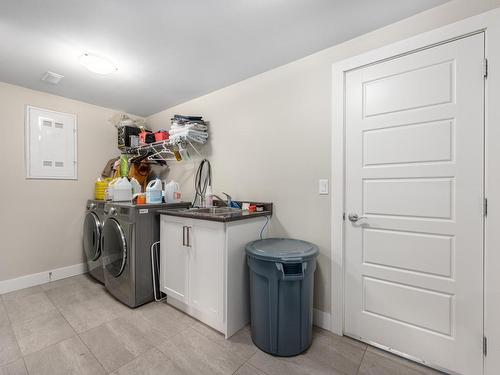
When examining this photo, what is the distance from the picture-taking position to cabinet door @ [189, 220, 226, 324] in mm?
1653

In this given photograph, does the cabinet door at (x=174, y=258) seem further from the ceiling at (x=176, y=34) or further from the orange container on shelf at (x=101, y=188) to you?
the ceiling at (x=176, y=34)

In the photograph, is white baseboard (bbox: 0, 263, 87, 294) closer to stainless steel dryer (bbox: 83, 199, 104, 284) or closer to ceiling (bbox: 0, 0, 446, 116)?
stainless steel dryer (bbox: 83, 199, 104, 284)

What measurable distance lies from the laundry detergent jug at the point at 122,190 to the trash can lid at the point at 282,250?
66.6 inches

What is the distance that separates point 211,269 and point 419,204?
1496 mm

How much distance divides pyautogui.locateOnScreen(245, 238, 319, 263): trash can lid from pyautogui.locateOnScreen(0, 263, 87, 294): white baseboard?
8.32ft

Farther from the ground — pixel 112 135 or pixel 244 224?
pixel 112 135

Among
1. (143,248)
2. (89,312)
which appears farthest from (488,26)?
(89,312)

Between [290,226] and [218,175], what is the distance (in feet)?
3.33

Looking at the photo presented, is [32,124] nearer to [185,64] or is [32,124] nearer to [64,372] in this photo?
[185,64]

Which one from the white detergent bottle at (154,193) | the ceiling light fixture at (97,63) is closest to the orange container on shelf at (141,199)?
the white detergent bottle at (154,193)

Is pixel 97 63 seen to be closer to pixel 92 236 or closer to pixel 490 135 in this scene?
pixel 92 236

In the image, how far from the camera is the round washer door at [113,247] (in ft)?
6.89

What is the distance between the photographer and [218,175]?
250 centimetres

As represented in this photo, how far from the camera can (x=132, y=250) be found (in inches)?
79.7
